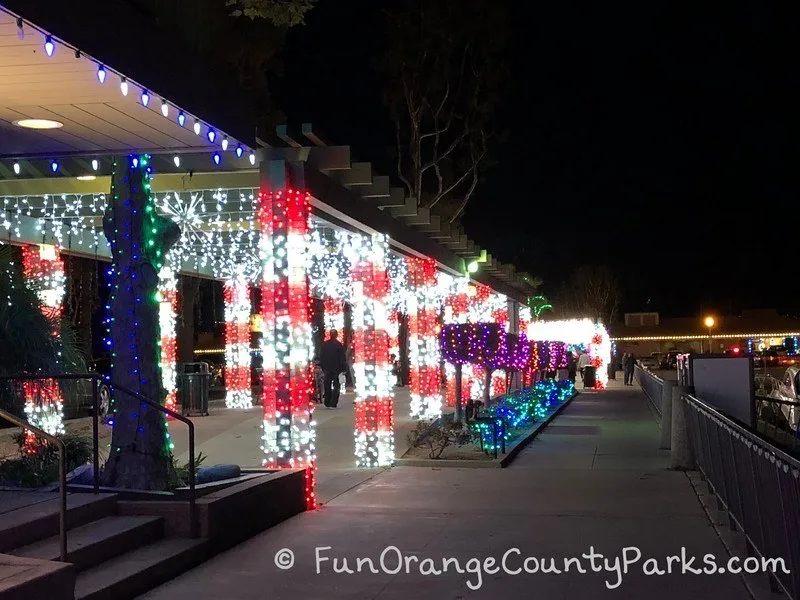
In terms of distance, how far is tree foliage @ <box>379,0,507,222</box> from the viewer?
106 ft

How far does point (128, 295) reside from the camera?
8609mm

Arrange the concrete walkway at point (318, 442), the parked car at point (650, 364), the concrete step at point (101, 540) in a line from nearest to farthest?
the concrete step at point (101, 540) < the concrete walkway at point (318, 442) < the parked car at point (650, 364)

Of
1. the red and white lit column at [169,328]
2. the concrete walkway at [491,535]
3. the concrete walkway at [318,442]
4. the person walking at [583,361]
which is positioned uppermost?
the red and white lit column at [169,328]

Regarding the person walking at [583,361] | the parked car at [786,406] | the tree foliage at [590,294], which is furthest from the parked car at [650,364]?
the parked car at [786,406]

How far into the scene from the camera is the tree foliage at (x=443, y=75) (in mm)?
32375

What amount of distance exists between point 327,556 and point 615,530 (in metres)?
2.72

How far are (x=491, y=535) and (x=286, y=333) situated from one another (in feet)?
10.6

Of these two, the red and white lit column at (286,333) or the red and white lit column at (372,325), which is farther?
the red and white lit column at (372,325)

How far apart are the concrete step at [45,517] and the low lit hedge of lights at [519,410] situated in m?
7.46

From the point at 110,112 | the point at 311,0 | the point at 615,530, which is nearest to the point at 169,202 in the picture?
the point at 311,0

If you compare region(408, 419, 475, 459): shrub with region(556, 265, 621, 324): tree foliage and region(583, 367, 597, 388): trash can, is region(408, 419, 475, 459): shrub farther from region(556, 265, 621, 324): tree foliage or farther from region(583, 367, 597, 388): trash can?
region(556, 265, 621, 324): tree foliage

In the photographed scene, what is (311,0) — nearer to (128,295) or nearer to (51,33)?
(128,295)

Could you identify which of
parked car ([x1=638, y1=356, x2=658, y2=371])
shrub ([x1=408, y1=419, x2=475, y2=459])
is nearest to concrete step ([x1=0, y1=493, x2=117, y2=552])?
shrub ([x1=408, y1=419, x2=475, y2=459])

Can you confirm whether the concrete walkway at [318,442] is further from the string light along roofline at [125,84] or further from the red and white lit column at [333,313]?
the red and white lit column at [333,313]
